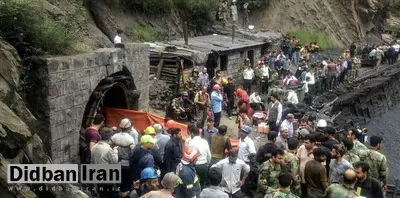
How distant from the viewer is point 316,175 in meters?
8.93

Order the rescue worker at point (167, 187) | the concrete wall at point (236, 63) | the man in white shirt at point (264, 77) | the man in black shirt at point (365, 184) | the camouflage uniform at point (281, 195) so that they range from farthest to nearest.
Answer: the concrete wall at point (236, 63) → the man in white shirt at point (264, 77) → the man in black shirt at point (365, 184) → the camouflage uniform at point (281, 195) → the rescue worker at point (167, 187)

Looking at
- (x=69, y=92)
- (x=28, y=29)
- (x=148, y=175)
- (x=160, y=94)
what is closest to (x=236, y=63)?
(x=160, y=94)

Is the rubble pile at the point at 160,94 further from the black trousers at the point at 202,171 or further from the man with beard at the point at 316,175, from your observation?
the man with beard at the point at 316,175

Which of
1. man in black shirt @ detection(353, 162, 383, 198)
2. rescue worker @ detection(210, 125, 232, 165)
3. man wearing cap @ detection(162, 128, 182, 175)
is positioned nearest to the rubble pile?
rescue worker @ detection(210, 125, 232, 165)

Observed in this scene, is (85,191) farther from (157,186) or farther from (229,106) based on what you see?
→ (229,106)

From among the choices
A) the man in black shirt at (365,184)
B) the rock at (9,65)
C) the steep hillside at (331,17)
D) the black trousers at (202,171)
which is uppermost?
the steep hillside at (331,17)

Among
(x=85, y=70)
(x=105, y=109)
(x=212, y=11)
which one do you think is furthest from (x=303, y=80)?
(x=85, y=70)

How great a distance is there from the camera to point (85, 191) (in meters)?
10.1

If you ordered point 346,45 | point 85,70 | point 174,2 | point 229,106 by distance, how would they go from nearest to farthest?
point 85,70, point 229,106, point 174,2, point 346,45

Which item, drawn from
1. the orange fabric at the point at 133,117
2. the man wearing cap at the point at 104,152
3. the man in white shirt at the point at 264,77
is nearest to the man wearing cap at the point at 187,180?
the man wearing cap at the point at 104,152

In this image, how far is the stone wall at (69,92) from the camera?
1100 centimetres

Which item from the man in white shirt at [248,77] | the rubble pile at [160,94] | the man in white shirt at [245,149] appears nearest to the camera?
the man in white shirt at [245,149]

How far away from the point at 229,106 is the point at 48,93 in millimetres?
9266

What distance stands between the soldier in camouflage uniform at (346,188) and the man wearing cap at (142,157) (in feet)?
9.78
